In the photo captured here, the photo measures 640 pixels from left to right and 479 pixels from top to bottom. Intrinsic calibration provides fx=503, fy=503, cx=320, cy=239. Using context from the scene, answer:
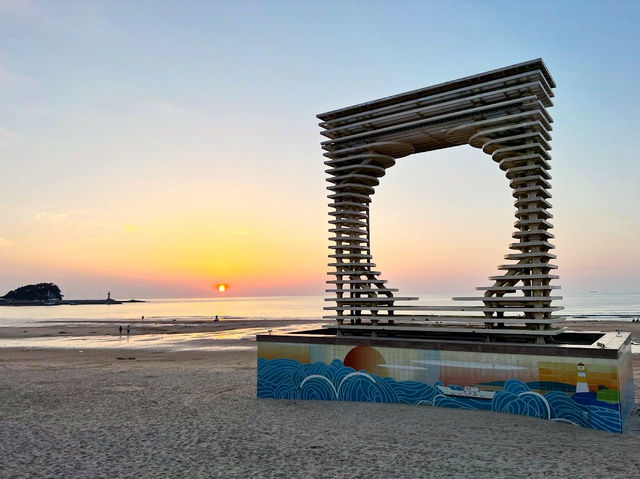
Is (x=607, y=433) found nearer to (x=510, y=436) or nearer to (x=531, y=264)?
(x=510, y=436)

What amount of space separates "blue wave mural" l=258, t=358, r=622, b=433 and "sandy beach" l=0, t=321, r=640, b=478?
0.26m

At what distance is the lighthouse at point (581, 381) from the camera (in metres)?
9.74

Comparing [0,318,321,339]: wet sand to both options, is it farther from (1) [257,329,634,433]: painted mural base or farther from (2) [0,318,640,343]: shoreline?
(1) [257,329,634,433]: painted mural base

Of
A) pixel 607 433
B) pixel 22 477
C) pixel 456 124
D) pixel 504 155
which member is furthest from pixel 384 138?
pixel 22 477

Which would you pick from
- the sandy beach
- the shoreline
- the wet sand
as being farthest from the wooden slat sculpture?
the wet sand

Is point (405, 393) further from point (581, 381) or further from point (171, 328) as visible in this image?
point (171, 328)

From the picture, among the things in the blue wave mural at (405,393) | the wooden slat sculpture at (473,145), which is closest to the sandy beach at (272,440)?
the blue wave mural at (405,393)

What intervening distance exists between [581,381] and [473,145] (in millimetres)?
6380

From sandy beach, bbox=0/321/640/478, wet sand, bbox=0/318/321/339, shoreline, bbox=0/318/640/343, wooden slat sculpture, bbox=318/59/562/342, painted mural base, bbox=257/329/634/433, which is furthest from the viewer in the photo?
wet sand, bbox=0/318/321/339

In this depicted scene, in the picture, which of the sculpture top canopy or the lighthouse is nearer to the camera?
the lighthouse

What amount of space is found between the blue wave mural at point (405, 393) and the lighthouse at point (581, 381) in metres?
0.18

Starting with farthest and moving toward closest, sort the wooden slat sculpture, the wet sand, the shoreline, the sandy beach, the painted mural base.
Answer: the wet sand, the shoreline, the wooden slat sculpture, the painted mural base, the sandy beach

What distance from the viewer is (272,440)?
375 inches

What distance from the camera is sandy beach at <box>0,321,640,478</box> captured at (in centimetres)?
784
